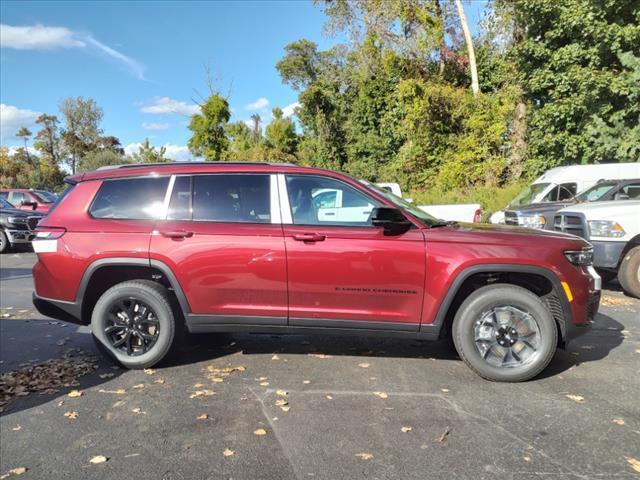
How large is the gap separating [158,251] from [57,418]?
154 centimetres

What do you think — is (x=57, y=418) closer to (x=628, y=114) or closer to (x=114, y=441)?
(x=114, y=441)

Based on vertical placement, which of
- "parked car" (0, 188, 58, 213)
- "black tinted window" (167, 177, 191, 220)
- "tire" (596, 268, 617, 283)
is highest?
"parked car" (0, 188, 58, 213)

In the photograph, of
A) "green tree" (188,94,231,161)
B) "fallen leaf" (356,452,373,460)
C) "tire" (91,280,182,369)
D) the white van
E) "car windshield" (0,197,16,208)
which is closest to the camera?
"fallen leaf" (356,452,373,460)

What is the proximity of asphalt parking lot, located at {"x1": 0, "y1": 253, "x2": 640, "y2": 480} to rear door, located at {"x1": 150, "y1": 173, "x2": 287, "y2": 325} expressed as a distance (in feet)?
2.14

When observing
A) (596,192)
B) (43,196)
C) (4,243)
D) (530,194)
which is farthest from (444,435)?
(43,196)

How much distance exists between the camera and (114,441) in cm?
339

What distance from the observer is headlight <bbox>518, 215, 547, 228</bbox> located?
1024cm

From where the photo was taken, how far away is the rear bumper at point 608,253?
7.71 metres

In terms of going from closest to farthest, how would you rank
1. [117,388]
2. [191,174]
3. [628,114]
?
[117,388]
[191,174]
[628,114]

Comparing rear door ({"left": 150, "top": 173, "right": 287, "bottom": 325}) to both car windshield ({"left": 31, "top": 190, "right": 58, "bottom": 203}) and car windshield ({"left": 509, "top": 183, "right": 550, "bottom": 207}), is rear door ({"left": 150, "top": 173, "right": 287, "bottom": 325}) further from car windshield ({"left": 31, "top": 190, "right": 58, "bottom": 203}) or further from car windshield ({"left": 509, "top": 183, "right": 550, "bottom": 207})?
car windshield ({"left": 31, "top": 190, "right": 58, "bottom": 203})

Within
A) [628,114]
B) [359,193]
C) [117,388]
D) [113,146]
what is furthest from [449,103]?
[113,146]

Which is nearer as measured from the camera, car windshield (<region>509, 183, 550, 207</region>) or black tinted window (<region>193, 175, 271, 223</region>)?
black tinted window (<region>193, 175, 271, 223</region>)

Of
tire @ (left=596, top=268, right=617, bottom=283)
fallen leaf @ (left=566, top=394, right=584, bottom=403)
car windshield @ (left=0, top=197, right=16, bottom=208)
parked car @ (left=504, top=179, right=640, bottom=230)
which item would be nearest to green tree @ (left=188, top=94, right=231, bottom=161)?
car windshield @ (left=0, top=197, right=16, bottom=208)

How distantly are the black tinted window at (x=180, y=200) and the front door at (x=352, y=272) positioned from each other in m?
0.94
